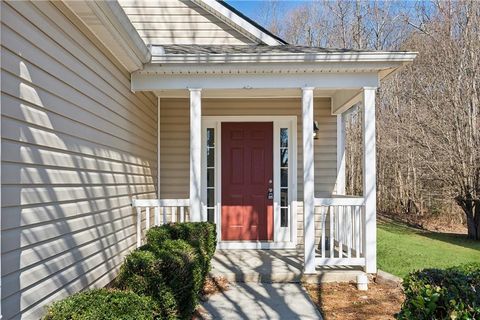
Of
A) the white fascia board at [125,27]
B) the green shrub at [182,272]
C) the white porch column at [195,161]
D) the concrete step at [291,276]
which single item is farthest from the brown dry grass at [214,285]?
the white fascia board at [125,27]

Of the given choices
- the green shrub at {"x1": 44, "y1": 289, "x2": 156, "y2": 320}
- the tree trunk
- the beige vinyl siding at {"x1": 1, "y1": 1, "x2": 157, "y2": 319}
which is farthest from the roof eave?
the tree trunk

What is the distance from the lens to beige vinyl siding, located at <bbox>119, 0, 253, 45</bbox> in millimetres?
6898

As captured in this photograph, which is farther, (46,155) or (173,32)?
(173,32)

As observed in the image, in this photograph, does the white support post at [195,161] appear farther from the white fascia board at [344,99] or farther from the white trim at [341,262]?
the white fascia board at [344,99]

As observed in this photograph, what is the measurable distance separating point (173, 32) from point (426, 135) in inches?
317

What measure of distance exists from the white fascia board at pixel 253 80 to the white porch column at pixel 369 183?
0.90 ft

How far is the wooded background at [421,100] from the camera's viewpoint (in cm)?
1097

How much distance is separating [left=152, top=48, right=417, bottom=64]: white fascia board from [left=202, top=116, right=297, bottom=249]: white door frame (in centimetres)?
199

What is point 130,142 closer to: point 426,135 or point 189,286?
point 189,286

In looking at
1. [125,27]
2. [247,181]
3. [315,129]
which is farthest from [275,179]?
[125,27]

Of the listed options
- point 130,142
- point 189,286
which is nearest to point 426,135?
point 130,142

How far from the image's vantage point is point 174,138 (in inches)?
278

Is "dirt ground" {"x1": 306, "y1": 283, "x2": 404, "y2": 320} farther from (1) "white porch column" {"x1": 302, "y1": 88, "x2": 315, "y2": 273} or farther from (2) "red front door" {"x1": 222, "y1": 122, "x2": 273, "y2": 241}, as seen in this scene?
(2) "red front door" {"x1": 222, "y1": 122, "x2": 273, "y2": 241}

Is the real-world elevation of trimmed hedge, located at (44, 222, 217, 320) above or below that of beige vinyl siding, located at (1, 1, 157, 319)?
below
